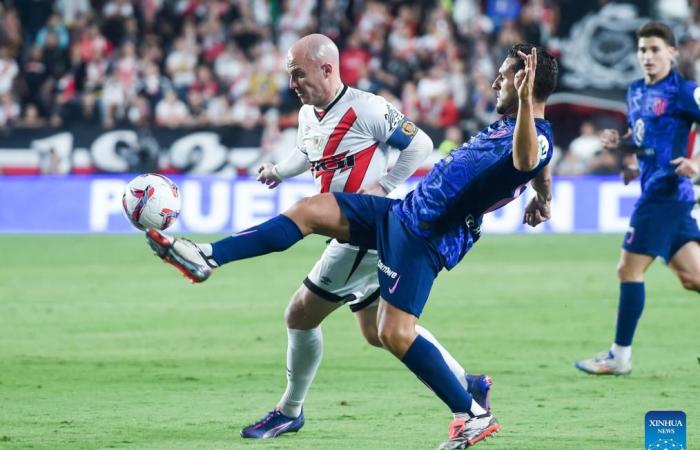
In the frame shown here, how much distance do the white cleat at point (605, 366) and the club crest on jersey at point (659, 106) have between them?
169 cm

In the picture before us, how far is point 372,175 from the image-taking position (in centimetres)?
718

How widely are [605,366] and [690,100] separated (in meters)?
1.89

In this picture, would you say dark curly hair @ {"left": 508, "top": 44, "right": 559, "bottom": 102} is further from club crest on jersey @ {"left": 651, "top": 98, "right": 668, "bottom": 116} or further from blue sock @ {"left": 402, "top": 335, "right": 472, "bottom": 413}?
club crest on jersey @ {"left": 651, "top": 98, "right": 668, "bottom": 116}

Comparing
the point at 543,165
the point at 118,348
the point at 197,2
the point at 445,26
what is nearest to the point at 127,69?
the point at 197,2

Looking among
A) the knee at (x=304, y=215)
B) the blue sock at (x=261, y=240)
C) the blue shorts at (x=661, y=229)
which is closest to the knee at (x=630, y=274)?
the blue shorts at (x=661, y=229)

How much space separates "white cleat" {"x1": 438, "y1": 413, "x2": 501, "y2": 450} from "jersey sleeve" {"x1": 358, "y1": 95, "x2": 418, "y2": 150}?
1.74 metres

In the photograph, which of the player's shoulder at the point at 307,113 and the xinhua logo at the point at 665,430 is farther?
the player's shoulder at the point at 307,113

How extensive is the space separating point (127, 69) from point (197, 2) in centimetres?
267

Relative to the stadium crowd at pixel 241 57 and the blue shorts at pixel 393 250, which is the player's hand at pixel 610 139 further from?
the stadium crowd at pixel 241 57

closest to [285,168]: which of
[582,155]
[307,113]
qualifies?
[307,113]

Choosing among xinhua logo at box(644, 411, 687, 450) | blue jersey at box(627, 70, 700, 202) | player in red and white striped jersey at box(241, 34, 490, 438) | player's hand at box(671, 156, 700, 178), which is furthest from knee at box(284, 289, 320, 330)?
blue jersey at box(627, 70, 700, 202)

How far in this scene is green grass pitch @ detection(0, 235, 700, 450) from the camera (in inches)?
265

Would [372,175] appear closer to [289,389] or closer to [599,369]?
[289,389]

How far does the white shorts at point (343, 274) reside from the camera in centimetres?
684
